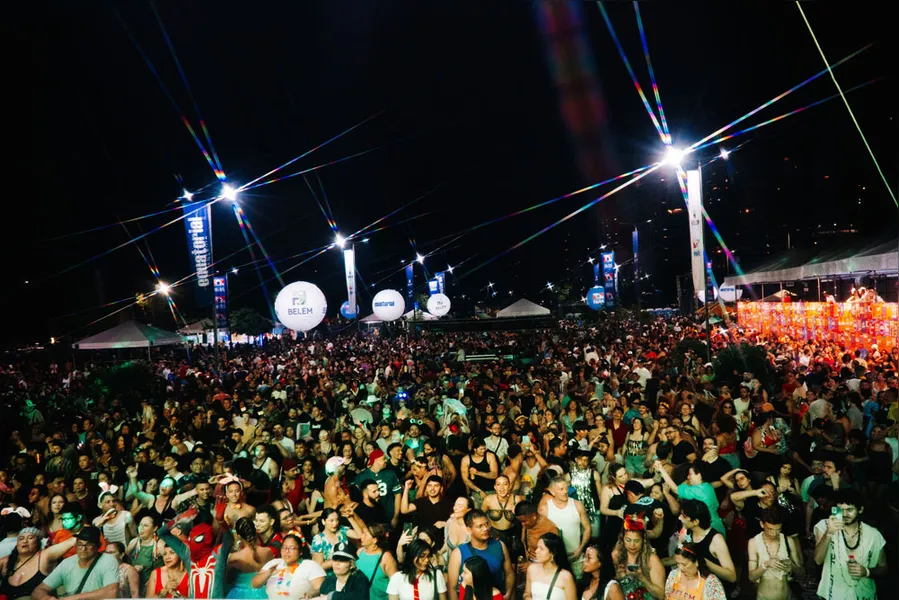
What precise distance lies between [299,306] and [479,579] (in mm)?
11984

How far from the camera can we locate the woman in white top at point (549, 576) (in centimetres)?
394

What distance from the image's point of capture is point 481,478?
6094 millimetres

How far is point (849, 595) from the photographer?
13.9 feet

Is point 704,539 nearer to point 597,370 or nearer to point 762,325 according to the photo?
point 597,370

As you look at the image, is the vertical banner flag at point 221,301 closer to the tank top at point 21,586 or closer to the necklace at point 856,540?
the tank top at point 21,586

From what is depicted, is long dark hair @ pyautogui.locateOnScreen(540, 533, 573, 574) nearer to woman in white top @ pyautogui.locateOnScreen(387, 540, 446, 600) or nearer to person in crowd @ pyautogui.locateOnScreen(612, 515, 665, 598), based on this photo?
person in crowd @ pyautogui.locateOnScreen(612, 515, 665, 598)

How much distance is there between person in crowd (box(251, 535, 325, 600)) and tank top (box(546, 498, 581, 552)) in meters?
1.74

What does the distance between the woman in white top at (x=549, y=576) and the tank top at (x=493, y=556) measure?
247 millimetres

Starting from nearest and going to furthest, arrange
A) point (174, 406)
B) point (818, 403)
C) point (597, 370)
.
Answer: point (818, 403)
point (174, 406)
point (597, 370)

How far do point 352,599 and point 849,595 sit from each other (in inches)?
128

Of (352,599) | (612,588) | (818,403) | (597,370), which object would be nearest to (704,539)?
(612,588)

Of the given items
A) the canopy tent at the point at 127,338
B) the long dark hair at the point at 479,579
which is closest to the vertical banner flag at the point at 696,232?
the long dark hair at the point at 479,579

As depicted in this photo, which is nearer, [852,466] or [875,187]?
[852,466]

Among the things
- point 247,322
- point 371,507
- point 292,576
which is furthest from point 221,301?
point 247,322
